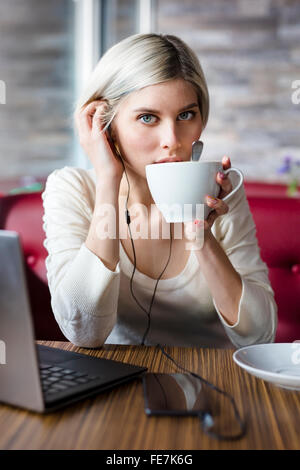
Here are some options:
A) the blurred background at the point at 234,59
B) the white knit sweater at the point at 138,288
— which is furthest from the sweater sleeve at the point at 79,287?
the blurred background at the point at 234,59

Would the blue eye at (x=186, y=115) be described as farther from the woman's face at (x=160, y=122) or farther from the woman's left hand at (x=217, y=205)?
the woman's left hand at (x=217, y=205)

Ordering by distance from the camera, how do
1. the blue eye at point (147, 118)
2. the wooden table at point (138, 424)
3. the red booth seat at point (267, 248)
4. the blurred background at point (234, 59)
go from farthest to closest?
1. the blurred background at point (234, 59)
2. the red booth seat at point (267, 248)
3. the blue eye at point (147, 118)
4. the wooden table at point (138, 424)

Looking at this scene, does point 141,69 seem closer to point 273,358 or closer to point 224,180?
point 224,180

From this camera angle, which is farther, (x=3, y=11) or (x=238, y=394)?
(x=3, y=11)

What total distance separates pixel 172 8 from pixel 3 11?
1.59 meters

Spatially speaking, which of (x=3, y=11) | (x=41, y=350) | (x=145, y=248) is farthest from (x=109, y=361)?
(x=3, y=11)

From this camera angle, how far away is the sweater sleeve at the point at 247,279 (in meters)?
1.07

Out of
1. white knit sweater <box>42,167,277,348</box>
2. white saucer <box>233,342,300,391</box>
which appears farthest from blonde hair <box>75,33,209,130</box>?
white saucer <box>233,342,300,391</box>

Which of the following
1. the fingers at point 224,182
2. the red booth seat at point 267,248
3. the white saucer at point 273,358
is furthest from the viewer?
the red booth seat at point 267,248

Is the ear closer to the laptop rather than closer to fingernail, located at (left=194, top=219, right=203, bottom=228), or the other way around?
fingernail, located at (left=194, top=219, right=203, bottom=228)

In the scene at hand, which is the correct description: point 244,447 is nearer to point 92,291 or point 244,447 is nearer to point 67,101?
point 92,291

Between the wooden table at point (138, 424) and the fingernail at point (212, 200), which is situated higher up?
the fingernail at point (212, 200)

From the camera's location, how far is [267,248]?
1.42 metres

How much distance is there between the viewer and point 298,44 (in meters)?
3.45
